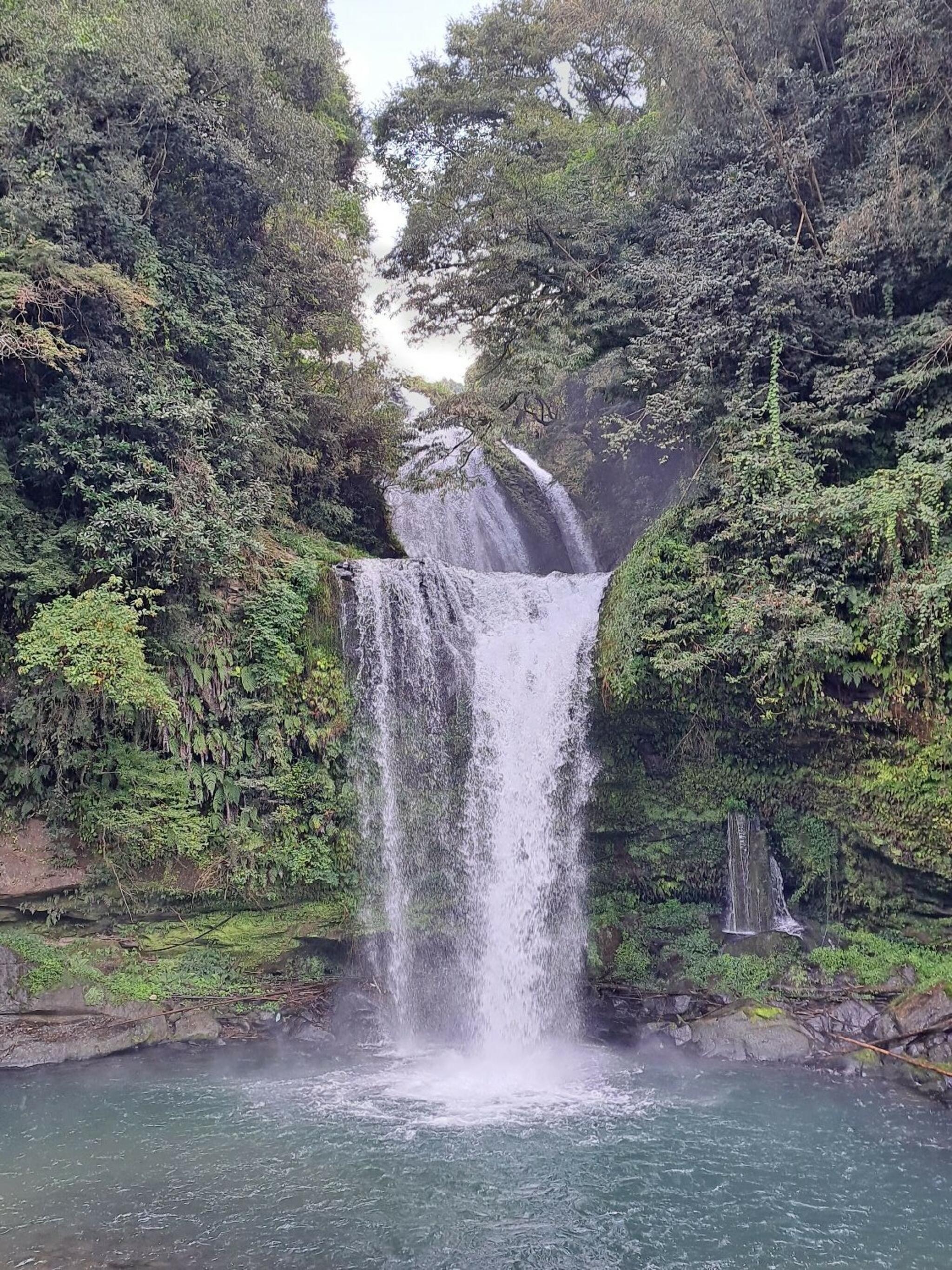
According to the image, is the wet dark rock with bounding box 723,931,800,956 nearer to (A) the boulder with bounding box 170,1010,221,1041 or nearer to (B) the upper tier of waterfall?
(A) the boulder with bounding box 170,1010,221,1041

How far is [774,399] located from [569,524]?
1057cm

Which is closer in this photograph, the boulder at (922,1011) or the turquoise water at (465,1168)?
the turquoise water at (465,1168)

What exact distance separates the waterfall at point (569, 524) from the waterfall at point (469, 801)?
8022mm

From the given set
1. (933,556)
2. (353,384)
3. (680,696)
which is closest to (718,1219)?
(680,696)

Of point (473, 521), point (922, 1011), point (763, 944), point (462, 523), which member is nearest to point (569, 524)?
point (473, 521)

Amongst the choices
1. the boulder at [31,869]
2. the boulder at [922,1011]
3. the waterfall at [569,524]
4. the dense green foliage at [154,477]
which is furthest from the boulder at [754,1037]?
the waterfall at [569,524]

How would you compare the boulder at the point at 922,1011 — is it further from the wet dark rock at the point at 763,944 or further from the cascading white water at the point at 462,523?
the cascading white water at the point at 462,523

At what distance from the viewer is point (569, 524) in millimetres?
22266

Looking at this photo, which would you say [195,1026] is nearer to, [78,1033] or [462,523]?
[78,1033]

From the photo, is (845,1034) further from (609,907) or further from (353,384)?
(353,384)

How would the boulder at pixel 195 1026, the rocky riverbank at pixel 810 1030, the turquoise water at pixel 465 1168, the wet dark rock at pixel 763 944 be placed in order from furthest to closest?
the wet dark rock at pixel 763 944
the boulder at pixel 195 1026
the rocky riverbank at pixel 810 1030
the turquoise water at pixel 465 1168

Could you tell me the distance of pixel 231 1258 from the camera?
21.1 feet

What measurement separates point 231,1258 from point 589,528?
59.1 ft

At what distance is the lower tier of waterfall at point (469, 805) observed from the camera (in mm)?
11664
